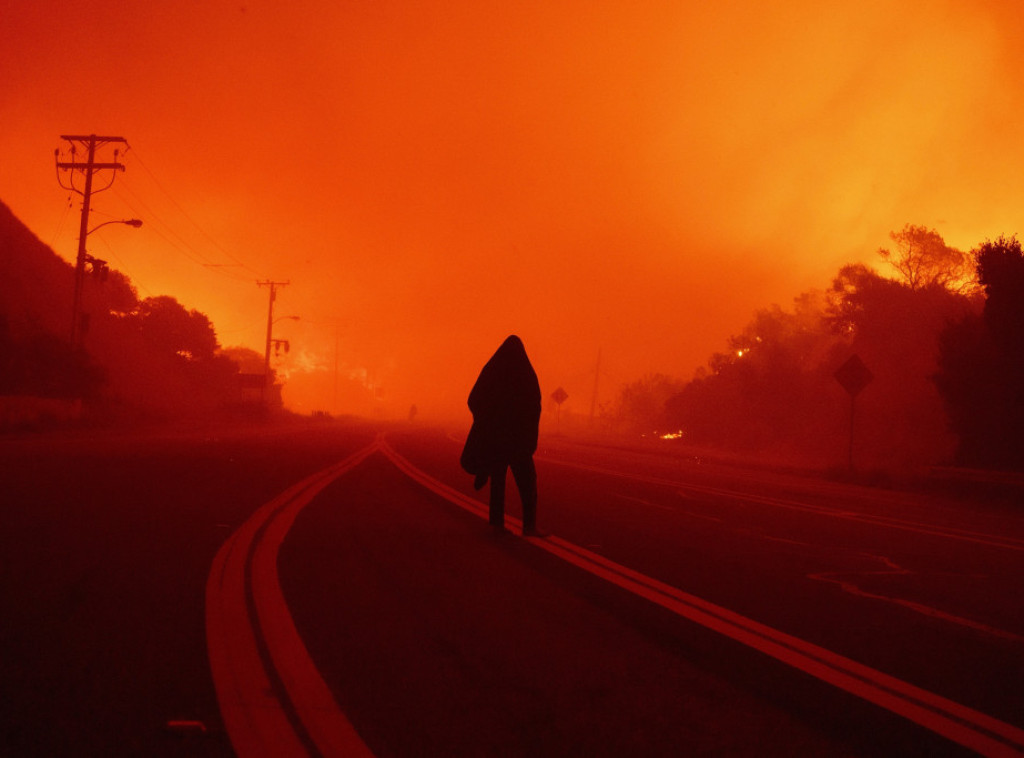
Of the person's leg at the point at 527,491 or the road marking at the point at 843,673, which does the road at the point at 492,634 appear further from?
the person's leg at the point at 527,491

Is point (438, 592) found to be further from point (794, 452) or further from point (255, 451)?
point (794, 452)

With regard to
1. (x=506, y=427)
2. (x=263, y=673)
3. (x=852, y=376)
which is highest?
(x=852, y=376)

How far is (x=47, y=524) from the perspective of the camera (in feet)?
31.6

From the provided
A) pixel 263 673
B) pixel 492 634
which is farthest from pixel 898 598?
pixel 263 673

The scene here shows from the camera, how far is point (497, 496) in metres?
11.1

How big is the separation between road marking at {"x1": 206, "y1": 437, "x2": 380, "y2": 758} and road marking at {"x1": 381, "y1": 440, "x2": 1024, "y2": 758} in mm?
2554

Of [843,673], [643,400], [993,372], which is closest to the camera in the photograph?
[843,673]

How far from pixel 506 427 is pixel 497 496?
81 centimetres

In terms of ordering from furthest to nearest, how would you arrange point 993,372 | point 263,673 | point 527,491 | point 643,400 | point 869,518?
point 643,400, point 993,372, point 869,518, point 527,491, point 263,673

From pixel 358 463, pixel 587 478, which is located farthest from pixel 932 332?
pixel 358 463

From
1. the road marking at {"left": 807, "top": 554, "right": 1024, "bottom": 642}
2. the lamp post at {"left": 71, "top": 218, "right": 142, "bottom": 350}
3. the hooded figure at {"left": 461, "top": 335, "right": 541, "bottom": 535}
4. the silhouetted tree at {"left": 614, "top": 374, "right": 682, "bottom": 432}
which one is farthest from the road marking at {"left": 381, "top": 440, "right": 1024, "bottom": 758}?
the silhouetted tree at {"left": 614, "top": 374, "right": 682, "bottom": 432}

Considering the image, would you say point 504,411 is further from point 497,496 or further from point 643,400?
point 643,400

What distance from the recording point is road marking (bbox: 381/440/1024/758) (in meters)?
4.22

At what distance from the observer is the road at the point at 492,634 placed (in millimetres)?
4098
